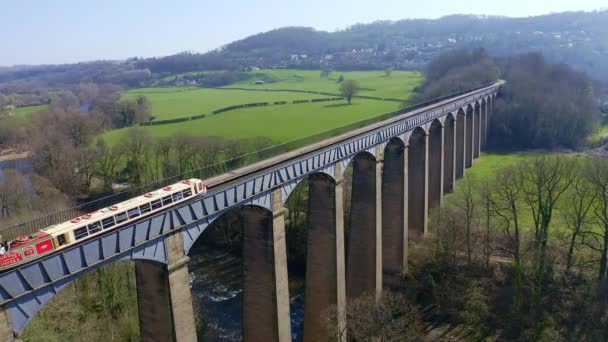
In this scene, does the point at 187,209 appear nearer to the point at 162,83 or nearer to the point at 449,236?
the point at 449,236

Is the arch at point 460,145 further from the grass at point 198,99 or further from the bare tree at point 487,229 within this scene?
the grass at point 198,99

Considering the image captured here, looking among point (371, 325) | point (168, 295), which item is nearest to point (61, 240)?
point (168, 295)

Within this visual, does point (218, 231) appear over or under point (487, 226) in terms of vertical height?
under

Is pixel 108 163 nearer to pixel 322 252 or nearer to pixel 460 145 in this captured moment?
pixel 322 252

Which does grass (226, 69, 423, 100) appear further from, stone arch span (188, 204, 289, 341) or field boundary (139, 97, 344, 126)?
stone arch span (188, 204, 289, 341)

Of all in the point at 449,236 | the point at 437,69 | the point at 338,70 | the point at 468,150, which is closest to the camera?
the point at 449,236

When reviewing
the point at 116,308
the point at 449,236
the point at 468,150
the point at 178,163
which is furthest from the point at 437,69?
the point at 116,308
